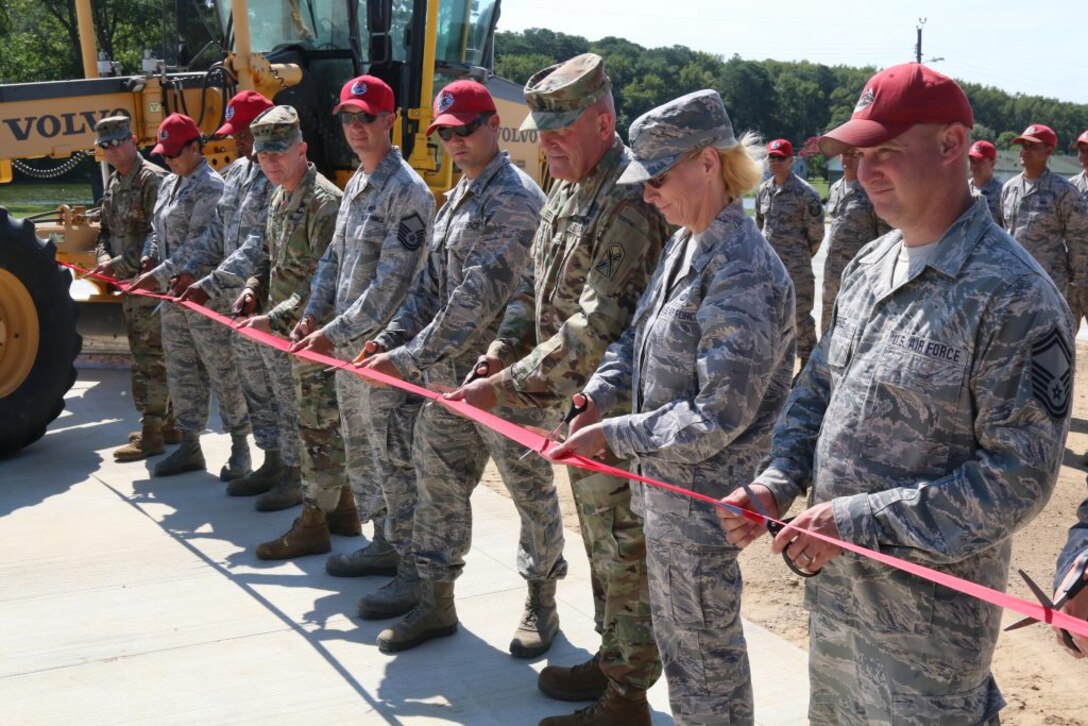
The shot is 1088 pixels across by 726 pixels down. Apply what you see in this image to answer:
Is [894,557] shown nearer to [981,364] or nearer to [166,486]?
[981,364]

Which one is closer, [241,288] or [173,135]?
[241,288]

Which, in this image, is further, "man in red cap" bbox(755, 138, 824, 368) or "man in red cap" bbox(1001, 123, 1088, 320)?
"man in red cap" bbox(755, 138, 824, 368)

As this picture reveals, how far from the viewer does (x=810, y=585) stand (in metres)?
2.36

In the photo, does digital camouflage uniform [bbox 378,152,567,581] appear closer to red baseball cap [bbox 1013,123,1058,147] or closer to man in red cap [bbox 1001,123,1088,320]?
man in red cap [bbox 1001,123,1088,320]

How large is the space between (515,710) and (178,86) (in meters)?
6.03

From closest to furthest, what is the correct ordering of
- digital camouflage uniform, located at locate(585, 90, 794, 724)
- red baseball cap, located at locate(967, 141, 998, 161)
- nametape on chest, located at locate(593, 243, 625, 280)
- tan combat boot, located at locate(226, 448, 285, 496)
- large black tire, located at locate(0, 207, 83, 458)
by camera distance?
digital camouflage uniform, located at locate(585, 90, 794, 724)
nametape on chest, located at locate(593, 243, 625, 280)
tan combat boot, located at locate(226, 448, 285, 496)
large black tire, located at locate(0, 207, 83, 458)
red baseball cap, located at locate(967, 141, 998, 161)

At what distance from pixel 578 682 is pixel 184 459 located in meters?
3.67

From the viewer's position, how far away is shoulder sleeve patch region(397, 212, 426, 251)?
4.45 meters

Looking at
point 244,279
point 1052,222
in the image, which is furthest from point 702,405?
point 1052,222

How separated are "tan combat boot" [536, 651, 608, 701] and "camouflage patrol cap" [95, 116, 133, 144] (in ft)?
15.8

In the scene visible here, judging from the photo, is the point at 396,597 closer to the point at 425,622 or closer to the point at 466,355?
the point at 425,622

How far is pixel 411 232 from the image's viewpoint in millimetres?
4473

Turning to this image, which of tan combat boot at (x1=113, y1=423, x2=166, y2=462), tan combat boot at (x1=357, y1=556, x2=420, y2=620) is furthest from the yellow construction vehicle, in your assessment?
tan combat boot at (x1=357, y1=556, x2=420, y2=620)

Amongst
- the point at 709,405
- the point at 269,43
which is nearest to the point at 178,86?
the point at 269,43
